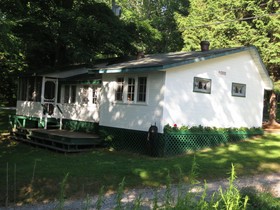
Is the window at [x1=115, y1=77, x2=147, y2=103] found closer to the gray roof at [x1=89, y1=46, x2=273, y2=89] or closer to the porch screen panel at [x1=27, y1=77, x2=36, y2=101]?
the gray roof at [x1=89, y1=46, x2=273, y2=89]

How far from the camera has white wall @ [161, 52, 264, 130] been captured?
1485cm

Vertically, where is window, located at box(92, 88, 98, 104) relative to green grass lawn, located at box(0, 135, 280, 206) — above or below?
above

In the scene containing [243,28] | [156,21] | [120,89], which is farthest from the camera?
[156,21]

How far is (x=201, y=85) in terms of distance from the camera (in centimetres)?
1587

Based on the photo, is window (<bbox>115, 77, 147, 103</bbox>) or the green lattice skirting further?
window (<bbox>115, 77, 147, 103</bbox>)

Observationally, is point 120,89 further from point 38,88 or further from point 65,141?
point 38,88

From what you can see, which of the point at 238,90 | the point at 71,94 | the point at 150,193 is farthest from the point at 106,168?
the point at 71,94

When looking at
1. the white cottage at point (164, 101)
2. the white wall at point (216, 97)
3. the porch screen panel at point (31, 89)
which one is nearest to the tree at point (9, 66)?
the porch screen panel at point (31, 89)

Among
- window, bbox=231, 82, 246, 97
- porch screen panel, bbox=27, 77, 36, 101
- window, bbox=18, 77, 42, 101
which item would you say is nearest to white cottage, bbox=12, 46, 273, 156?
window, bbox=231, 82, 246, 97

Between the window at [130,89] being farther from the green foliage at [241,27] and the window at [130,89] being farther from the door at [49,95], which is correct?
the green foliage at [241,27]

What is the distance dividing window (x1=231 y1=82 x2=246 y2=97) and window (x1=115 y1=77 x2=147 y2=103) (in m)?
4.19

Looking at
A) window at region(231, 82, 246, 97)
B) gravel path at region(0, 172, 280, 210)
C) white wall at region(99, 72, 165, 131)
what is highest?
window at region(231, 82, 246, 97)

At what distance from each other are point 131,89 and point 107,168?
5.09 meters

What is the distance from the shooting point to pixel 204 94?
1585 centimetres
